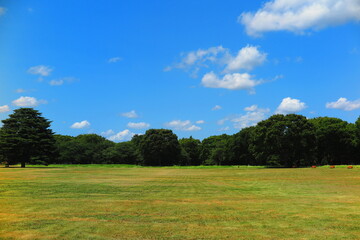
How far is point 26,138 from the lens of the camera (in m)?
89.5

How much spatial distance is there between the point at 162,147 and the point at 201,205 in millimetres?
127288

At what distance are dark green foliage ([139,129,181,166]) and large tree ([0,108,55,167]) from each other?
185 feet

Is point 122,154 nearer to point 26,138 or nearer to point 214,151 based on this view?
point 214,151

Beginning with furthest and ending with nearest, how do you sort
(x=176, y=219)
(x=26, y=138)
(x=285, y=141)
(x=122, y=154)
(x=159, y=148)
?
(x=122, y=154)
(x=159, y=148)
(x=285, y=141)
(x=26, y=138)
(x=176, y=219)

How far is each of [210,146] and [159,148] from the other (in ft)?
142

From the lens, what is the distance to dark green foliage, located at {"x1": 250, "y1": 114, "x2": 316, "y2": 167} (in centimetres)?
9931

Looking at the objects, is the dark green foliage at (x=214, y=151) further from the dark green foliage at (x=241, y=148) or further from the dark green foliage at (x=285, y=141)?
the dark green foliage at (x=285, y=141)

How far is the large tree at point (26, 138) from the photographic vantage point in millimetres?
86562

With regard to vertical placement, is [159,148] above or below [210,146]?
below

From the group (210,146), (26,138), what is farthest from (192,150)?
(26,138)

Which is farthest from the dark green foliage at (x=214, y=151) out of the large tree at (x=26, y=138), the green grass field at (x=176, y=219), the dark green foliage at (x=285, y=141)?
the green grass field at (x=176, y=219)

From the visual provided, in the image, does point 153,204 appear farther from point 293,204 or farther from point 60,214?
point 293,204

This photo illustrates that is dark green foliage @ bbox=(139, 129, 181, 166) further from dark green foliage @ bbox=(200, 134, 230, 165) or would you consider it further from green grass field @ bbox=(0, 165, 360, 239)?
green grass field @ bbox=(0, 165, 360, 239)

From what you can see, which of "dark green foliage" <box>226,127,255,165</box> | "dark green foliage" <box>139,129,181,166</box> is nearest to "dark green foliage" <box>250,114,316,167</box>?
"dark green foliage" <box>226,127,255,165</box>
